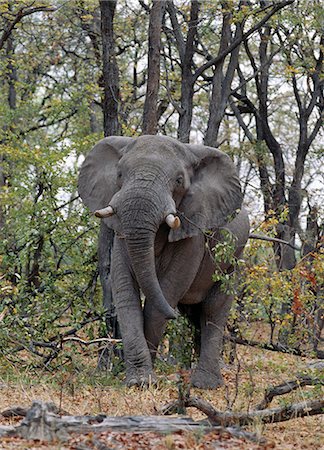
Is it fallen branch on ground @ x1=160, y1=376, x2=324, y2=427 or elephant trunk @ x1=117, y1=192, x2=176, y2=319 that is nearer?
fallen branch on ground @ x1=160, y1=376, x2=324, y2=427

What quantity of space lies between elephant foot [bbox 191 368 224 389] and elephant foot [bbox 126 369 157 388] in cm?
146

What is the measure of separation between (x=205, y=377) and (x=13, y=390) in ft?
10.8

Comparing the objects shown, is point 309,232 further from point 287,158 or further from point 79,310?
point 287,158

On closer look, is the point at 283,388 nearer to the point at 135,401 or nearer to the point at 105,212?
the point at 135,401

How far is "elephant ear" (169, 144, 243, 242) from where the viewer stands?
10.4 m

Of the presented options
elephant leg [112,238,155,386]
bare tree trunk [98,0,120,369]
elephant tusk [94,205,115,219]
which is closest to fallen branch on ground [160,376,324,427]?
elephant leg [112,238,155,386]

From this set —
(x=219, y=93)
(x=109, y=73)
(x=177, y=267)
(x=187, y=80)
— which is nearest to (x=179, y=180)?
(x=177, y=267)

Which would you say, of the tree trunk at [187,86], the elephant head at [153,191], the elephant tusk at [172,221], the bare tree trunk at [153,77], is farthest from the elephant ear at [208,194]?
the tree trunk at [187,86]

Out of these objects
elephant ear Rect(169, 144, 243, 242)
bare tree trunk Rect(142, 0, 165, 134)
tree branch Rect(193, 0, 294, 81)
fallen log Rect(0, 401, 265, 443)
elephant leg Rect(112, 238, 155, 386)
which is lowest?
fallen log Rect(0, 401, 265, 443)

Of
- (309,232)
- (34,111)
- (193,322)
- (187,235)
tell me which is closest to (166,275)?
(187,235)

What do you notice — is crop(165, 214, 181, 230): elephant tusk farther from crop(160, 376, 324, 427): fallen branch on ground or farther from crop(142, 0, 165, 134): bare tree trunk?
crop(160, 376, 324, 427): fallen branch on ground

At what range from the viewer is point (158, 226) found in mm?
9555

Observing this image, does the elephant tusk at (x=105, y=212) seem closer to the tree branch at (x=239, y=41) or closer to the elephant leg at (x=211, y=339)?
the elephant leg at (x=211, y=339)

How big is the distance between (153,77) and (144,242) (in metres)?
3.18
